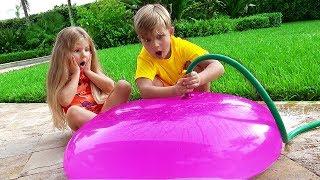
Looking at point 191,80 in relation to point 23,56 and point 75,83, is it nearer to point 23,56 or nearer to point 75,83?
point 75,83

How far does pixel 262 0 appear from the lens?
21297 millimetres

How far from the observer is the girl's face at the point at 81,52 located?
3.45 metres

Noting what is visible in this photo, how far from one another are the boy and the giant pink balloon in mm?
243

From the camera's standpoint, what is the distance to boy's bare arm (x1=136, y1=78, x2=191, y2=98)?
8.86 ft

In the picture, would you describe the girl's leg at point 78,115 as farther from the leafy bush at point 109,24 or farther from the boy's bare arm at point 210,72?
the leafy bush at point 109,24

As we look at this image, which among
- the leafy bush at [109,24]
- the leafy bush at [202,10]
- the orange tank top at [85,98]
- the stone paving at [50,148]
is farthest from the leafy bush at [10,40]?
the orange tank top at [85,98]

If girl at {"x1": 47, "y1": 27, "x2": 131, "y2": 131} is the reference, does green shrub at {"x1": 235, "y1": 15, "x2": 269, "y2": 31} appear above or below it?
below

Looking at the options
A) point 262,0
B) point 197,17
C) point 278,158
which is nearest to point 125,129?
point 278,158

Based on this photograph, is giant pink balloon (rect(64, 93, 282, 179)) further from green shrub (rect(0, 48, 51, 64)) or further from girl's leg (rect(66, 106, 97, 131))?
green shrub (rect(0, 48, 51, 64))

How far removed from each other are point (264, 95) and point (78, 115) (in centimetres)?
131

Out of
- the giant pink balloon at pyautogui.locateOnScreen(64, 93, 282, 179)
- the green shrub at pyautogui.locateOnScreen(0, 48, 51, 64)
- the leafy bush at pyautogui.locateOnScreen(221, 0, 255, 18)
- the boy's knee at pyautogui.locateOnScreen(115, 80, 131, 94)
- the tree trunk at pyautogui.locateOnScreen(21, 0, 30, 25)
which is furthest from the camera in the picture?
the tree trunk at pyautogui.locateOnScreen(21, 0, 30, 25)

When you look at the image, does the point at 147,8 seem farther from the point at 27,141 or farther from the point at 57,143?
the point at 27,141

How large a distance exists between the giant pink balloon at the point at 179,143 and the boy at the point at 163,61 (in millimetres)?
243

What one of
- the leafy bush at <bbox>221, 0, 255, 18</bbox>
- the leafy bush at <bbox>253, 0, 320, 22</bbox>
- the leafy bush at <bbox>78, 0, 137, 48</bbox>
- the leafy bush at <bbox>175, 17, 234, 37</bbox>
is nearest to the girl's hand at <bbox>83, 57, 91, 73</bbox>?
the leafy bush at <bbox>175, 17, 234, 37</bbox>
